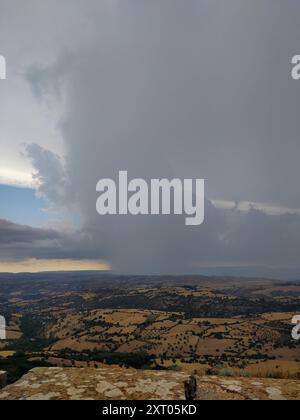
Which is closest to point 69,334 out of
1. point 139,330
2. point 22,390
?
point 139,330

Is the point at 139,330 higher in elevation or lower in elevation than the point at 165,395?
lower

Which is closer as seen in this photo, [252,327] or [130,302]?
[252,327]

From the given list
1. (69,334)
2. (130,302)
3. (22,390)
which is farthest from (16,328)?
(22,390)

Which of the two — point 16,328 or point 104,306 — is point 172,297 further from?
point 16,328
